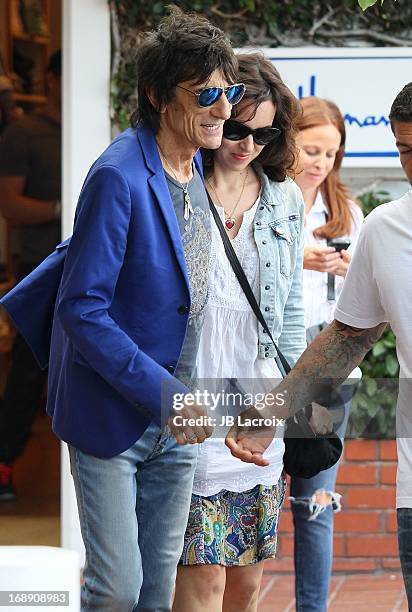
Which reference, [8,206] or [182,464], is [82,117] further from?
[182,464]

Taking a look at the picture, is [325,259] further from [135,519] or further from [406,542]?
[406,542]

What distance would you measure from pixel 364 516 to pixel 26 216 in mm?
3176

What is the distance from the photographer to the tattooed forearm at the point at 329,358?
9.84 feet

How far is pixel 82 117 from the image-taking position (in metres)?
5.44

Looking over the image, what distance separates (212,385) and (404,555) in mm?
576

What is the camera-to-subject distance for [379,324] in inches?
117

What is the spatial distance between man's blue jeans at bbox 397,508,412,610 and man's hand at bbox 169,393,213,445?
18.3 inches

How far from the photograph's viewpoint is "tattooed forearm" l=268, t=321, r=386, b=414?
3.00 metres

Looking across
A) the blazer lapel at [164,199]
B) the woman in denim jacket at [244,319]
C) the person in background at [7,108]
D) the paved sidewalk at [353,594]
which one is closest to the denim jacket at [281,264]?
the woman in denim jacket at [244,319]

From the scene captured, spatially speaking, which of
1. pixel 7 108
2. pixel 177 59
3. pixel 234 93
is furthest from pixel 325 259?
pixel 7 108

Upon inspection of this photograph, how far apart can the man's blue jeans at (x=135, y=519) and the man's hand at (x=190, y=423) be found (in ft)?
0.75

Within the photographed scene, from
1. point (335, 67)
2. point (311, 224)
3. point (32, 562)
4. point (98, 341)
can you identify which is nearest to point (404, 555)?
point (98, 341)

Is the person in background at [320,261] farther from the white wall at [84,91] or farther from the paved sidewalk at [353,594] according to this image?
the white wall at [84,91]

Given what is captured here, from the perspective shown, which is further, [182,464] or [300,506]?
[300,506]
